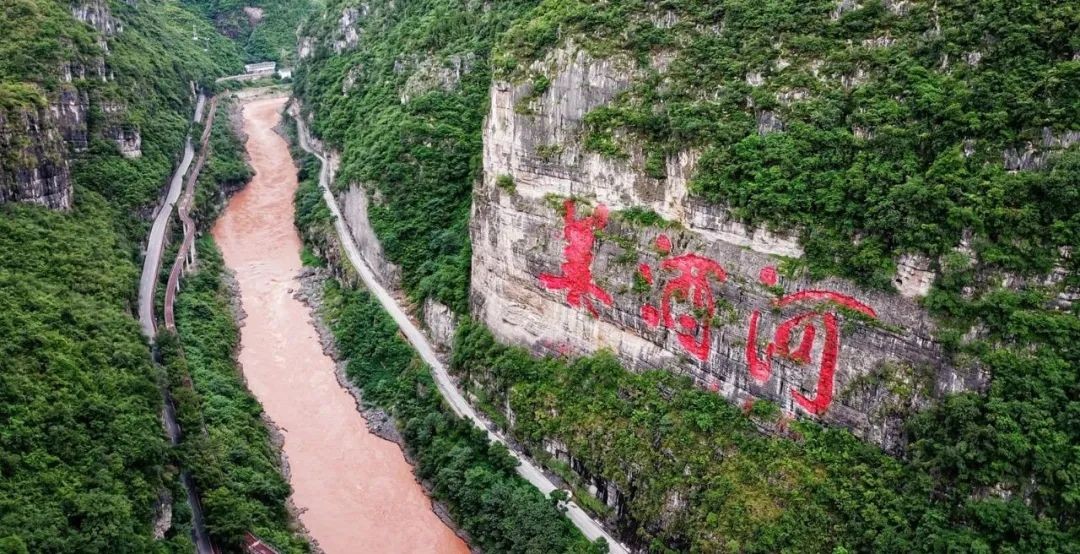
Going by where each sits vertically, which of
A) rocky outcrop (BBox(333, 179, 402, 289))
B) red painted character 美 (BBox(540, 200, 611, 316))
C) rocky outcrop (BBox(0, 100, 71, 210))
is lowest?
rocky outcrop (BBox(333, 179, 402, 289))

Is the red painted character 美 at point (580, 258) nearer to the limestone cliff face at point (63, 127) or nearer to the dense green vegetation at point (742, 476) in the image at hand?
the dense green vegetation at point (742, 476)

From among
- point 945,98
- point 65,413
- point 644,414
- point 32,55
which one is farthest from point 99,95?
point 945,98

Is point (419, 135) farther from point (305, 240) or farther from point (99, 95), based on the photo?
point (99, 95)

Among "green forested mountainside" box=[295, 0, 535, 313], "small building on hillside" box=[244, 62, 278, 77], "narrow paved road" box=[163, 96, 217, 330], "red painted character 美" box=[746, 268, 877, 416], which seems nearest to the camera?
"red painted character 美" box=[746, 268, 877, 416]

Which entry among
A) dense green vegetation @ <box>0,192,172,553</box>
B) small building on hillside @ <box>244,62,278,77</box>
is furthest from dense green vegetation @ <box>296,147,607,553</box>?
small building on hillside @ <box>244,62,278,77</box>

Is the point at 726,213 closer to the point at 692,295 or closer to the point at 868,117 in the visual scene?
the point at 692,295

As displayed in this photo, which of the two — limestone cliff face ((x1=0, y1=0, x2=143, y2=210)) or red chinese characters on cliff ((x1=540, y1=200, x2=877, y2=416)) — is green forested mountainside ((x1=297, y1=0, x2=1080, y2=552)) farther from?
limestone cliff face ((x1=0, y1=0, x2=143, y2=210))

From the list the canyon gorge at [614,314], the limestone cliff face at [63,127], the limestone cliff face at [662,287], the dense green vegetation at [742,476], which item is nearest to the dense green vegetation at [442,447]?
the canyon gorge at [614,314]
